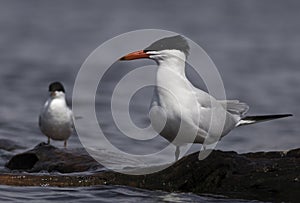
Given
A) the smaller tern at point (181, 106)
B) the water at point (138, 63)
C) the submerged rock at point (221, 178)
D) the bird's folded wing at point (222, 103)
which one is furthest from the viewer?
the water at point (138, 63)

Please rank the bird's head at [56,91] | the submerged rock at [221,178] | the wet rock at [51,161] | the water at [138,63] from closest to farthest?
1. the submerged rock at [221,178]
2. the wet rock at [51,161]
3. the bird's head at [56,91]
4. the water at [138,63]

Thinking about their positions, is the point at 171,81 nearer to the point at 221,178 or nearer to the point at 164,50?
the point at 164,50

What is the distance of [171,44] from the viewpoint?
764 centimetres

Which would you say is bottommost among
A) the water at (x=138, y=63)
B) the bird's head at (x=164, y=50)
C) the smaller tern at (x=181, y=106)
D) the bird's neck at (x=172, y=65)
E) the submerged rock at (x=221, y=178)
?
the submerged rock at (x=221, y=178)

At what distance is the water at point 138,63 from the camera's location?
10.3 m

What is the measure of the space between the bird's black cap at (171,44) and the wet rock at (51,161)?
1.19 m

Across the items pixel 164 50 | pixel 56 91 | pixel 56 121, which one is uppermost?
pixel 56 91

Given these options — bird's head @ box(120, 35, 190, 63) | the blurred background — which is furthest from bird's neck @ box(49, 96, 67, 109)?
bird's head @ box(120, 35, 190, 63)

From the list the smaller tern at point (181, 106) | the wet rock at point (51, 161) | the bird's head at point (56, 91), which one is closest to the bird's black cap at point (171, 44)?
the smaller tern at point (181, 106)

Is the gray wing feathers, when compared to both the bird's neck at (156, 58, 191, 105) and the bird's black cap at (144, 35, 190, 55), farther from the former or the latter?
the bird's black cap at (144, 35, 190, 55)

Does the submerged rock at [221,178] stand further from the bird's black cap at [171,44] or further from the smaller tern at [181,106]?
the bird's black cap at [171,44]

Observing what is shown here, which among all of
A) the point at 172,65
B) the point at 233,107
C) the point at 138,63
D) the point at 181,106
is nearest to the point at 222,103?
the point at 233,107

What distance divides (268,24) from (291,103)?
7.65m

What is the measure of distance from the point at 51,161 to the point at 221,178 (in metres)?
1.86
